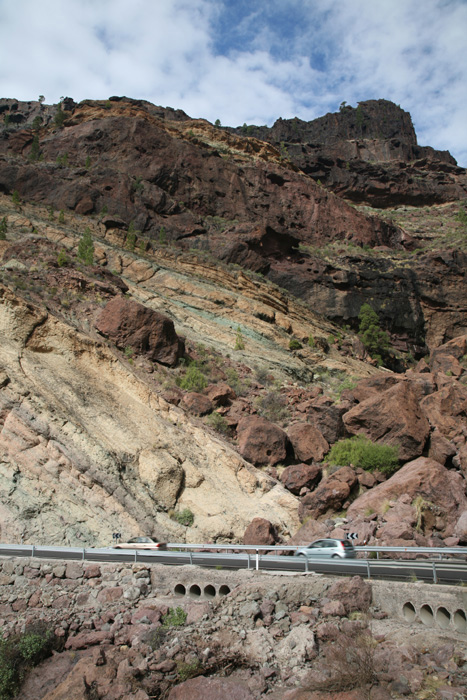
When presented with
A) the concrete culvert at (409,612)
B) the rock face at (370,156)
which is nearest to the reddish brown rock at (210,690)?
the concrete culvert at (409,612)

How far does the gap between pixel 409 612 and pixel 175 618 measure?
4.66 meters

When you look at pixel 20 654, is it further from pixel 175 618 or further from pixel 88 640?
pixel 175 618

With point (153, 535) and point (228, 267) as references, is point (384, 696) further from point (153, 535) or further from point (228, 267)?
point (228, 267)

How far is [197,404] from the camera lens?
22.9 m

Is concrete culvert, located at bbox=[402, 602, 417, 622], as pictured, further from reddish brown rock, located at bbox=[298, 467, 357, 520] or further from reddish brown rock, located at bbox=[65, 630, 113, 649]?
reddish brown rock, located at bbox=[298, 467, 357, 520]

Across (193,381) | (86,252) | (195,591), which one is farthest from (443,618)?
(86,252)

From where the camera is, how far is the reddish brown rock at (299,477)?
1945cm

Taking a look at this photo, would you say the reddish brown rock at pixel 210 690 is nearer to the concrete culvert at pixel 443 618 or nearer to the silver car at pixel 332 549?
the concrete culvert at pixel 443 618

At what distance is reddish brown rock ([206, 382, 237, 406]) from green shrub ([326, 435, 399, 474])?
6015mm

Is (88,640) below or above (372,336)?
below

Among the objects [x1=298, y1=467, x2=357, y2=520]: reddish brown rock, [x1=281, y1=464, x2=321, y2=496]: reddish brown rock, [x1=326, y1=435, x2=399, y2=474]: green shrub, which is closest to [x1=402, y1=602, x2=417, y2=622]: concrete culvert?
[x1=298, y1=467, x2=357, y2=520]: reddish brown rock

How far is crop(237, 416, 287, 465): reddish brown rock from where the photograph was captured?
829 inches

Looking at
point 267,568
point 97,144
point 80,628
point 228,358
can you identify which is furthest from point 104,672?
point 97,144

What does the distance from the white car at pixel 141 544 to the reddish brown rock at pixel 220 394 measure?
32.2 feet
